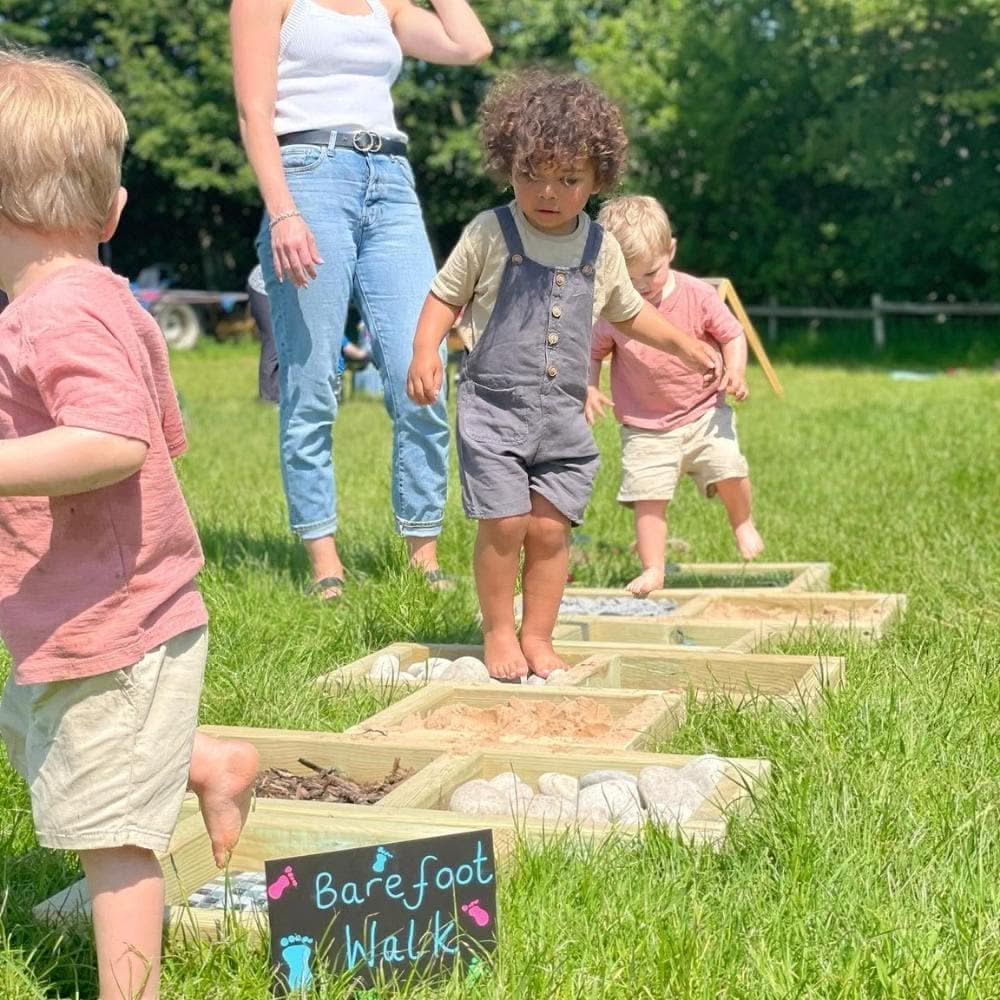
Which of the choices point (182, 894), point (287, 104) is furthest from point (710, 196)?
point (182, 894)

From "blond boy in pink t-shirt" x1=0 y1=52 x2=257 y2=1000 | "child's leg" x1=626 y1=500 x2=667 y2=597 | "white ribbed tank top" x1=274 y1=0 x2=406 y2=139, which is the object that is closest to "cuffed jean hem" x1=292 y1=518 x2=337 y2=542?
"child's leg" x1=626 y1=500 x2=667 y2=597

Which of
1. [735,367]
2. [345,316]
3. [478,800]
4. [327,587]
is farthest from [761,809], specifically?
[735,367]

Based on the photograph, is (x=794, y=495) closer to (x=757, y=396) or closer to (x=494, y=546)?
(x=494, y=546)

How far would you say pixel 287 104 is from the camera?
17.0 feet

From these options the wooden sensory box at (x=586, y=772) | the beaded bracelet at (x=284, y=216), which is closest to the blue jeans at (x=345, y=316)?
the beaded bracelet at (x=284, y=216)

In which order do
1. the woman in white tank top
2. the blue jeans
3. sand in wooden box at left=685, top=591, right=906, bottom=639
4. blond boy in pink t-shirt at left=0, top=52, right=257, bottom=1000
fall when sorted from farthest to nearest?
the blue jeans < the woman in white tank top < sand in wooden box at left=685, top=591, right=906, bottom=639 < blond boy in pink t-shirt at left=0, top=52, right=257, bottom=1000

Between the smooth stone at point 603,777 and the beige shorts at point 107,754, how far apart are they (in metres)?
1.18

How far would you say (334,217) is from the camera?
203 inches

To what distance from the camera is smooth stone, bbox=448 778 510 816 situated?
3184mm

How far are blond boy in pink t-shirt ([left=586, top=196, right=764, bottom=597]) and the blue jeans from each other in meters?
0.80

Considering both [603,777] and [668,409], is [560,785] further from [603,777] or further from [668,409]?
[668,409]

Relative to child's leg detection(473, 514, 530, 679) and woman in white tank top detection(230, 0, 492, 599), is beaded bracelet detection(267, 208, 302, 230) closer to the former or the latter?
woman in white tank top detection(230, 0, 492, 599)

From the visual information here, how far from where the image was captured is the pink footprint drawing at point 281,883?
2.37 m

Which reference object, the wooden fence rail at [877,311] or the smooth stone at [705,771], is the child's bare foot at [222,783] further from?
the wooden fence rail at [877,311]
